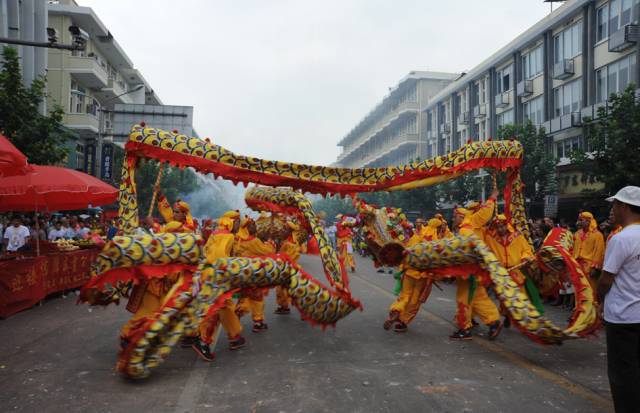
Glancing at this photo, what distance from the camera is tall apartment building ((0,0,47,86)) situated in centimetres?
1825

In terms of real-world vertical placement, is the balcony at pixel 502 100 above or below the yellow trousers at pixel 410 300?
above

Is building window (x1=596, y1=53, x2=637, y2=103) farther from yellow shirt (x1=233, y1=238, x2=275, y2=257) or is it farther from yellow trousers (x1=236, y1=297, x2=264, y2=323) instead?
yellow trousers (x1=236, y1=297, x2=264, y2=323)

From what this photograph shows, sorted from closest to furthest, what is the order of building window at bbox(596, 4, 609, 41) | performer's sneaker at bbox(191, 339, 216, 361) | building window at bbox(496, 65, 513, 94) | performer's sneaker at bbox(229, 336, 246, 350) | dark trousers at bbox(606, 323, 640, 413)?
dark trousers at bbox(606, 323, 640, 413), performer's sneaker at bbox(191, 339, 216, 361), performer's sneaker at bbox(229, 336, 246, 350), building window at bbox(596, 4, 609, 41), building window at bbox(496, 65, 513, 94)

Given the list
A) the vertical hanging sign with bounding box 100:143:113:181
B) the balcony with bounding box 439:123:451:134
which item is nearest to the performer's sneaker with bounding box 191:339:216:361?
the vertical hanging sign with bounding box 100:143:113:181

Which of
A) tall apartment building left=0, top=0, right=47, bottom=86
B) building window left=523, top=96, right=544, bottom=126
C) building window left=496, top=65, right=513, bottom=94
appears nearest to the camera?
tall apartment building left=0, top=0, right=47, bottom=86

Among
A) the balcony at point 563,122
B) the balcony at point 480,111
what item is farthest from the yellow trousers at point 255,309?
the balcony at point 480,111

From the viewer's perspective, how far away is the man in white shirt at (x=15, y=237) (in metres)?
11.8

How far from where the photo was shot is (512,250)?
6.93 m

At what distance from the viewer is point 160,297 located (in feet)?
18.3

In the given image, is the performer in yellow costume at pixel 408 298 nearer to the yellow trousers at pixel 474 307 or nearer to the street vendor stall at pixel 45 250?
the yellow trousers at pixel 474 307

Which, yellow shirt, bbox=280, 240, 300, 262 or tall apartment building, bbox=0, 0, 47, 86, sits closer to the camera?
yellow shirt, bbox=280, 240, 300, 262

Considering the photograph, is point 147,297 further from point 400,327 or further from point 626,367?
point 626,367

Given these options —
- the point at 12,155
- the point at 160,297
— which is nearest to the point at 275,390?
the point at 160,297

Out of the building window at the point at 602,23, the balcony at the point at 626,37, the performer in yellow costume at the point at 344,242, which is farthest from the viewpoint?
the building window at the point at 602,23
